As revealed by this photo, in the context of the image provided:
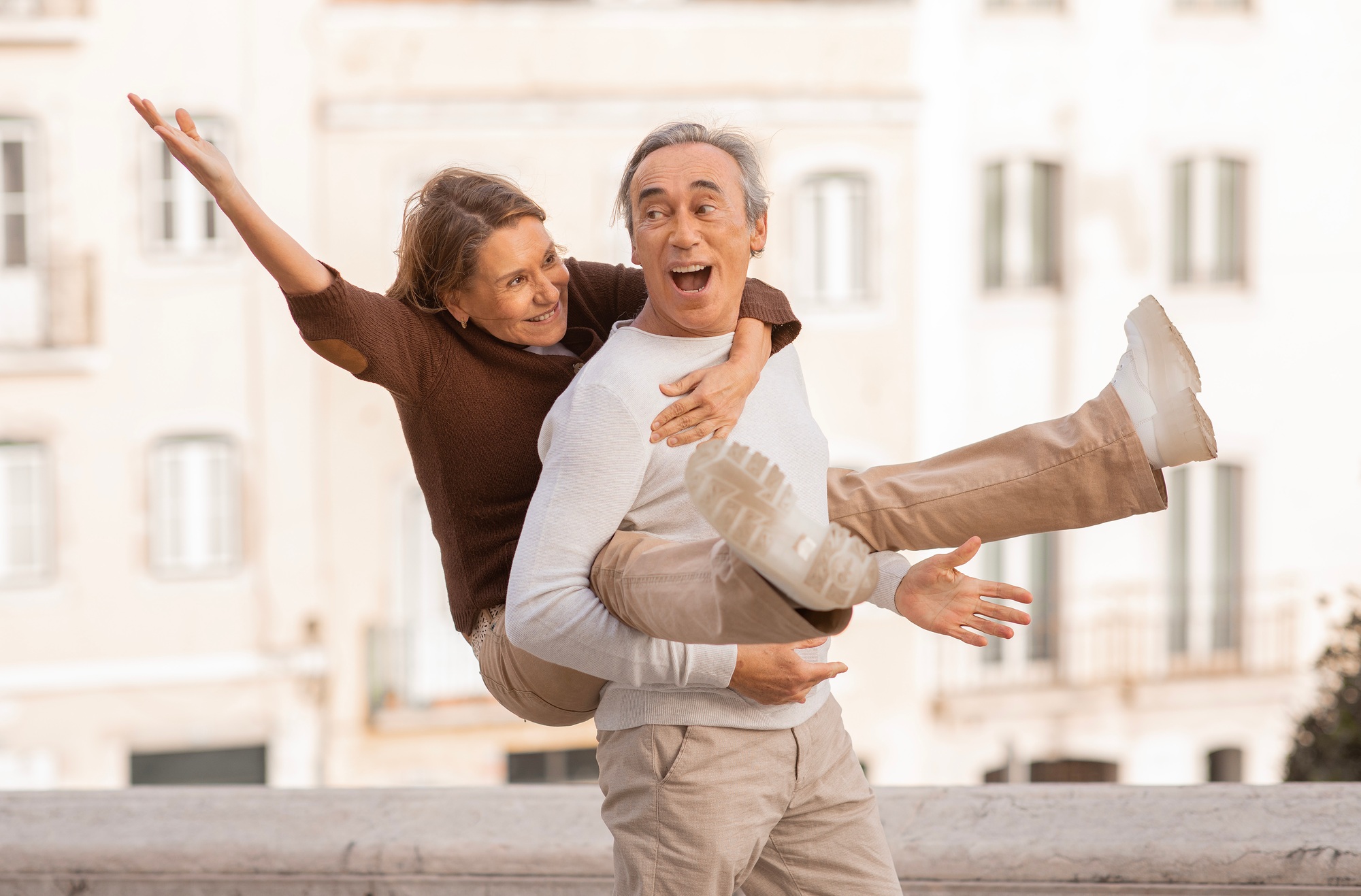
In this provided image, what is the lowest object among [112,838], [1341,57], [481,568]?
[112,838]

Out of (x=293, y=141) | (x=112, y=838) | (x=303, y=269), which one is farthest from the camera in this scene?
(x=293, y=141)

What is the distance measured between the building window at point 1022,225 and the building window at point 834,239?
1.22 metres

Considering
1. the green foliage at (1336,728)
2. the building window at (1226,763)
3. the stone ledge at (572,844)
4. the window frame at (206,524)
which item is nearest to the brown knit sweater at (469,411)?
the stone ledge at (572,844)

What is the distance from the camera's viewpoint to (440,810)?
277cm

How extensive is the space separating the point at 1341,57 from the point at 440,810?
14.1m

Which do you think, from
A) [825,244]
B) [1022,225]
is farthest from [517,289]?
[1022,225]

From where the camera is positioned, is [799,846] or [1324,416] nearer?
[799,846]

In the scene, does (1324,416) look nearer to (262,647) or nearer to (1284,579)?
(1284,579)

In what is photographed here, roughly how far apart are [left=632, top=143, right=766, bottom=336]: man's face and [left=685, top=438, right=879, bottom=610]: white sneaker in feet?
1.42

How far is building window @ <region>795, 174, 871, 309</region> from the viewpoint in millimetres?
13781

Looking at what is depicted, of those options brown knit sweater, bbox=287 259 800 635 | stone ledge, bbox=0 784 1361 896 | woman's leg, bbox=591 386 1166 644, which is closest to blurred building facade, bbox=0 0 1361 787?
stone ledge, bbox=0 784 1361 896

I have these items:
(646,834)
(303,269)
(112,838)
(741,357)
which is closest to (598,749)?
(646,834)

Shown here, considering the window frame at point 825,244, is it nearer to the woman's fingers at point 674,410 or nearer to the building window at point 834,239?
the building window at point 834,239

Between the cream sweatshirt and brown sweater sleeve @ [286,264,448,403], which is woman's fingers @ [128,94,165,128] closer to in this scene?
brown sweater sleeve @ [286,264,448,403]
